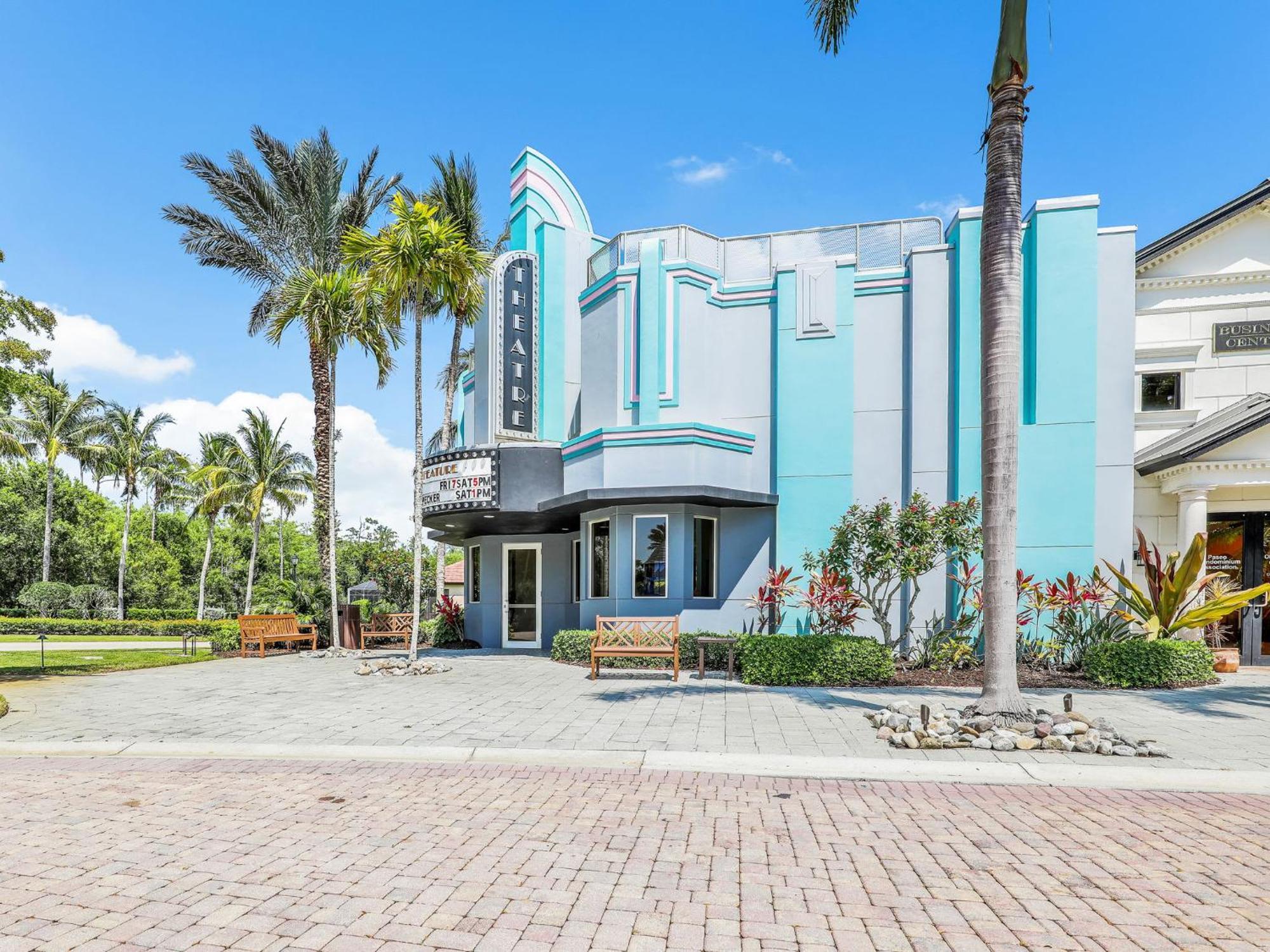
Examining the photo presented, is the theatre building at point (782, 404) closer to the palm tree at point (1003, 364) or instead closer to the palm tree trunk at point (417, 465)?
the palm tree trunk at point (417, 465)

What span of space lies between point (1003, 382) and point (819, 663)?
5424 mm

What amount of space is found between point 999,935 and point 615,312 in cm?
1394

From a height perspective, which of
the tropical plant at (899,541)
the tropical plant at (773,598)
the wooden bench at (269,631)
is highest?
the tropical plant at (899,541)

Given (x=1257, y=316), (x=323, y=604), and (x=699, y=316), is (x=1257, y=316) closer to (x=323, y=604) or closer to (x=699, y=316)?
(x=699, y=316)

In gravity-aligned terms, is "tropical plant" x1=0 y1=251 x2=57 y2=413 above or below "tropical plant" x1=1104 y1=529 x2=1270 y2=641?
above

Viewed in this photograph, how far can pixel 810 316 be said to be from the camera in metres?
15.9

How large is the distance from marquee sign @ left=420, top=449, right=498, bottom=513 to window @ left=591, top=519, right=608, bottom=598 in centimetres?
223

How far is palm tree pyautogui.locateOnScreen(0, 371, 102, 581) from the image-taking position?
36719mm

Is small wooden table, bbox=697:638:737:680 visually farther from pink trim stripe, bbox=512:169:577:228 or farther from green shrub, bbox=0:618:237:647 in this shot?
green shrub, bbox=0:618:237:647

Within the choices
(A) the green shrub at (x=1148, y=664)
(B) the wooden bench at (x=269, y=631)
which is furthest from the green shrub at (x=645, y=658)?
(B) the wooden bench at (x=269, y=631)

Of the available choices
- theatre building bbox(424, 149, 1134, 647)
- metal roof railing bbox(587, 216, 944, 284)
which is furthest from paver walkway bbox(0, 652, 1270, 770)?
metal roof railing bbox(587, 216, 944, 284)

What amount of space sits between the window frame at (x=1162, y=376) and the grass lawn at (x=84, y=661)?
21917 mm

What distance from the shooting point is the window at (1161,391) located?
54.9 ft

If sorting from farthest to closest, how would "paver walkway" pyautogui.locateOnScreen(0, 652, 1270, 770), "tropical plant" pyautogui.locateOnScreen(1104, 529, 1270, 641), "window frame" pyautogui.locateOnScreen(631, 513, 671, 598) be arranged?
"window frame" pyautogui.locateOnScreen(631, 513, 671, 598), "tropical plant" pyautogui.locateOnScreen(1104, 529, 1270, 641), "paver walkway" pyautogui.locateOnScreen(0, 652, 1270, 770)
